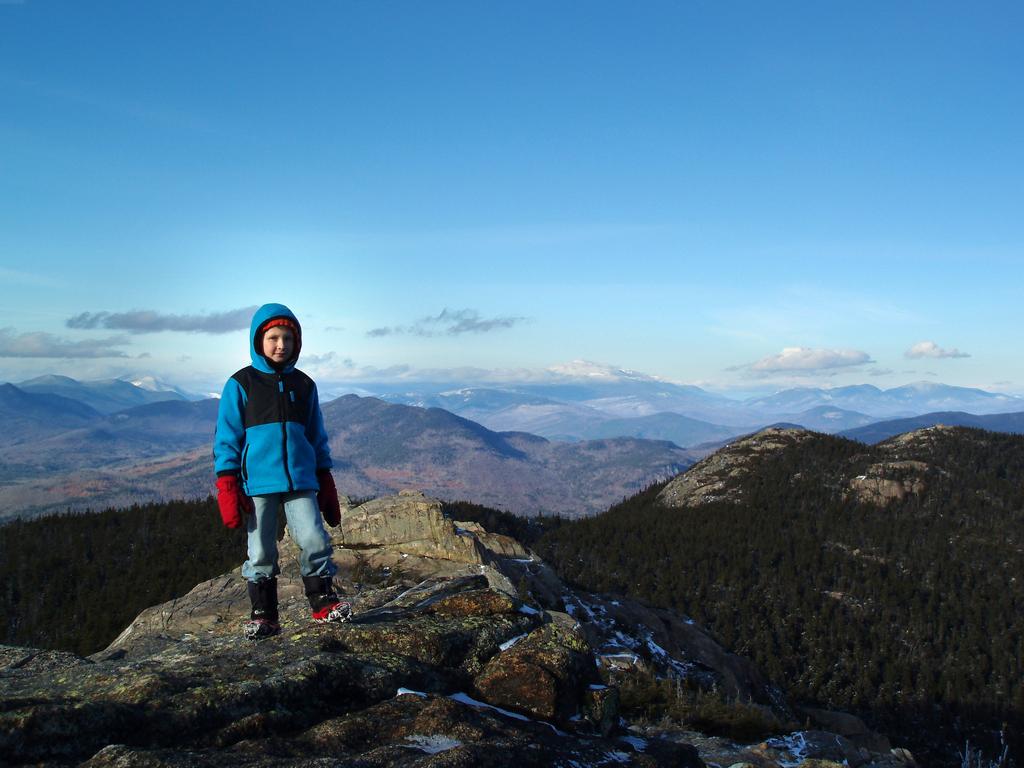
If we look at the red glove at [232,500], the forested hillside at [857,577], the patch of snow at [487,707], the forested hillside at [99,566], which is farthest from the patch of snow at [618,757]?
the forested hillside at [857,577]

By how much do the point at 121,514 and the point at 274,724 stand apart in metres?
130

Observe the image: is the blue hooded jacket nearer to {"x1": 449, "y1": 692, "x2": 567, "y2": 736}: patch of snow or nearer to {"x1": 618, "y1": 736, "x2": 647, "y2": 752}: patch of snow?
{"x1": 449, "y1": 692, "x2": 567, "y2": 736}: patch of snow

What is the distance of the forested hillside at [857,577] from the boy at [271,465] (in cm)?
7600

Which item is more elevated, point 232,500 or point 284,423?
point 284,423

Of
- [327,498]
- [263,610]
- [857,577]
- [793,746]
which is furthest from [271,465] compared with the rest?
[857,577]

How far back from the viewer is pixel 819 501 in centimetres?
16250

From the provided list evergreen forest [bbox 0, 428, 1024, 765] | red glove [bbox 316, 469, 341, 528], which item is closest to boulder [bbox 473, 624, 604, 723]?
red glove [bbox 316, 469, 341, 528]

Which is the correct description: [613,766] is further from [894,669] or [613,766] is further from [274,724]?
[894,669]

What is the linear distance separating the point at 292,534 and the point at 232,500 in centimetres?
108

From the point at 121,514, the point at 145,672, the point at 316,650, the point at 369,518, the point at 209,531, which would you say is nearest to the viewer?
the point at 145,672

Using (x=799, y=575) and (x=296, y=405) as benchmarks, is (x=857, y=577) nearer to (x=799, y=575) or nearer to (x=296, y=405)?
(x=799, y=575)

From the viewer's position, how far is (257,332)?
10.5m

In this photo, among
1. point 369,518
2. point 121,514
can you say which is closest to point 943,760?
→ point 369,518

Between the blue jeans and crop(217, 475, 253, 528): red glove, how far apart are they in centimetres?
21
